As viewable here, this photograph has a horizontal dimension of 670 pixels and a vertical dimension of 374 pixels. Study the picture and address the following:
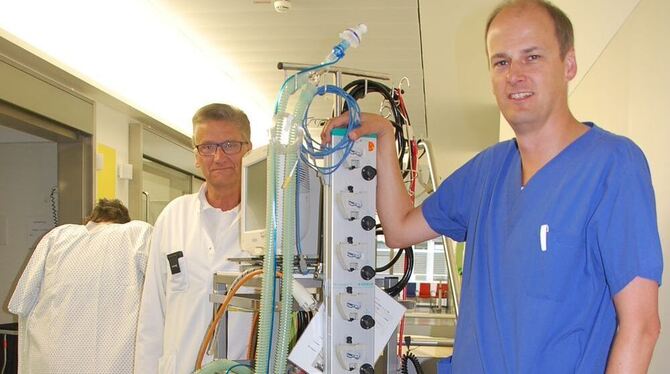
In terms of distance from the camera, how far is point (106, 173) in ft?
12.2

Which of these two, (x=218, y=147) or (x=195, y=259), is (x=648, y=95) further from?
(x=195, y=259)

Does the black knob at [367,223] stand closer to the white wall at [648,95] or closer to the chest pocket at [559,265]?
the chest pocket at [559,265]

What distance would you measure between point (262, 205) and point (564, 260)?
0.84m

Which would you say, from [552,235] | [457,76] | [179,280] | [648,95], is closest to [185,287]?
[179,280]

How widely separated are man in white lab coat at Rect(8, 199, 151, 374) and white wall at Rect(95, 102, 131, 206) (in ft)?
3.17

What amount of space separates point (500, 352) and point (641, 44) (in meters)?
1.07

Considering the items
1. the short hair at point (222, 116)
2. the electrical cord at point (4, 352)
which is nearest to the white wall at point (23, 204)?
the electrical cord at point (4, 352)

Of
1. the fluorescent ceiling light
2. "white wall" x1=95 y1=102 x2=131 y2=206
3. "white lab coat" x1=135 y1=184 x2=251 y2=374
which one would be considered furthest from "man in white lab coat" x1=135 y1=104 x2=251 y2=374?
"white wall" x1=95 y1=102 x2=131 y2=206

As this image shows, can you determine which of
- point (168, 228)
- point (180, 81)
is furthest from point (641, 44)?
point (180, 81)

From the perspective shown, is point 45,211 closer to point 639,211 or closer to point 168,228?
point 168,228

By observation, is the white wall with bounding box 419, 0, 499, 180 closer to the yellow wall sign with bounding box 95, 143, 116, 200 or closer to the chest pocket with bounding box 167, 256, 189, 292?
the chest pocket with bounding box 167, 256, 189, 292

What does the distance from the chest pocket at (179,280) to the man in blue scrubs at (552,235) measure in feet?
2.83

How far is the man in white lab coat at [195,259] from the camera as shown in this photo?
1.84 m

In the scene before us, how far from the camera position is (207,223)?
2.02 m
